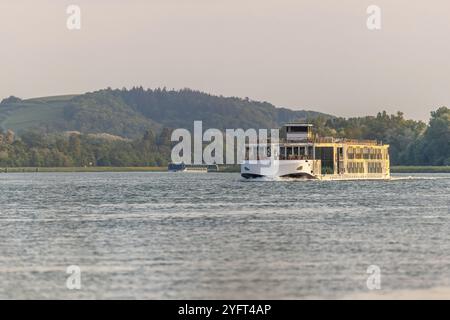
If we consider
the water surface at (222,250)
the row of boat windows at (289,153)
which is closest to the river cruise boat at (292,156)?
the row of boat windows at (289,153)

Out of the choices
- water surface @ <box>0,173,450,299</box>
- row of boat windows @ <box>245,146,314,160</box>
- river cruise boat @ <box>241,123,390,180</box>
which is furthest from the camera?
row of boat windows @ <box>245,146,314,160</box>

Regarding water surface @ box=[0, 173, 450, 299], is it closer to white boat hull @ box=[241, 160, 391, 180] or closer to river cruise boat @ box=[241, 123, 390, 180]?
white boat hull @ box=[241, 160, 391, 180]

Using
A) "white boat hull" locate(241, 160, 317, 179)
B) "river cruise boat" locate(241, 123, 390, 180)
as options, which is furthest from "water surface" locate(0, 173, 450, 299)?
"river cruise boat" locate(241, 123, 390, 180)

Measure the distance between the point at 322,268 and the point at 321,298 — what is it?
Result: 882 centimetres

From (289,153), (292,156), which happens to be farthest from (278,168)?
(289,153)

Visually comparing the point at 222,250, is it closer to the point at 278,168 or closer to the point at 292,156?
the point at 278,168

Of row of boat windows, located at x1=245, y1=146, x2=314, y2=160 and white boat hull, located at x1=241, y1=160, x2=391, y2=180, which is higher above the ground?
row of boat windows, located at x1=245, y1=146, x2=314, y2=160

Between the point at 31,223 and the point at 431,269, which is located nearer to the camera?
the point at 431,269

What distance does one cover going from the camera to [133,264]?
5519cm

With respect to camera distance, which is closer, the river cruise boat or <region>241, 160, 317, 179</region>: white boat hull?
<region>241, 160, 317, 179</region>: white boat hull

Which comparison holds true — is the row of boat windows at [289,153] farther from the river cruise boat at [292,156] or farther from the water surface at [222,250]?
the water surface at [222,250]
